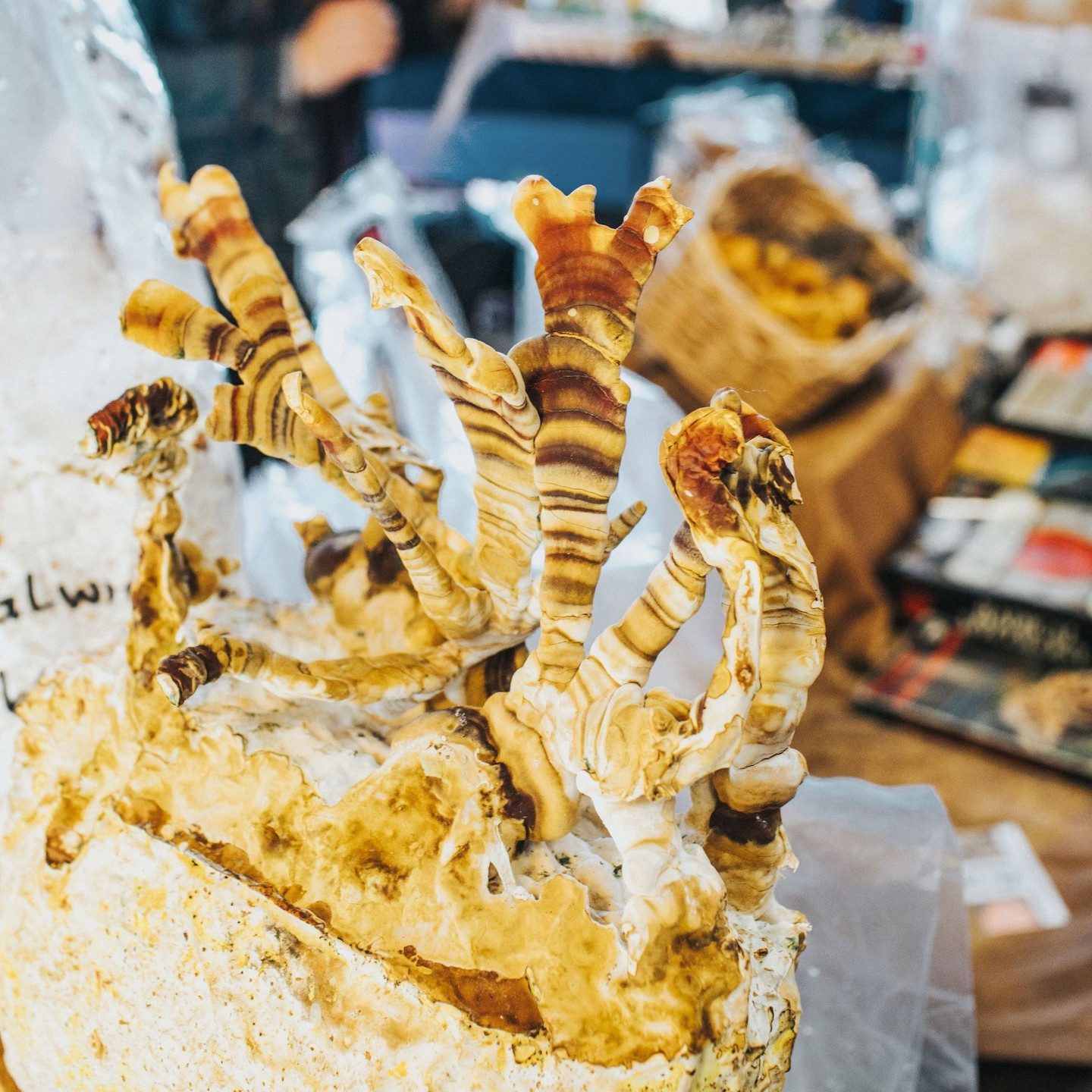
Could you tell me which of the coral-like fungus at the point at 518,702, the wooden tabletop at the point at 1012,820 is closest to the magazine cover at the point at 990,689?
the wooden tabletop at the point at 1012,820

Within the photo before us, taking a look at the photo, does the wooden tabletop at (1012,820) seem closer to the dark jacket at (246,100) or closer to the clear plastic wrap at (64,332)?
the clear plastic wrap at (64,332)

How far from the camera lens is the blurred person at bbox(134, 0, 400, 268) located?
61.2 inches

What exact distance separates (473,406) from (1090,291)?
202cm

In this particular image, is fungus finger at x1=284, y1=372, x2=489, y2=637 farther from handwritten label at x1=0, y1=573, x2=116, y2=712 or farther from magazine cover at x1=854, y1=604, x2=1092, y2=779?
magazine cover at x1=854, y1=604, x2=1092, y2=779

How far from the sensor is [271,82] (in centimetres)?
164

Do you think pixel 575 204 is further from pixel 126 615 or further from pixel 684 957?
pixel 126 615

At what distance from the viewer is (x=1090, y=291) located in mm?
2090

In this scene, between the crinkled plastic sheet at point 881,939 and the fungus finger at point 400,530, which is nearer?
the fungus finger at point 400,530

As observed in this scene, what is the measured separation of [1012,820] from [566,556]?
1125 mm

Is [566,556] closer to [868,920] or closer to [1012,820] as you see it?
[868,920]

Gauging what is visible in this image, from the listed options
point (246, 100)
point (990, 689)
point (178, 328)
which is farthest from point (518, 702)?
point (246, 100)

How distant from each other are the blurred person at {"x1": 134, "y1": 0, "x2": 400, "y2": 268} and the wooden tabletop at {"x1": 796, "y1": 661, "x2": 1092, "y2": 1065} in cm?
111

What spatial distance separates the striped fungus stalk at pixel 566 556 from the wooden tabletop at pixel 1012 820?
2.36 feet

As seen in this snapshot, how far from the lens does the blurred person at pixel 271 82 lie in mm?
1556
